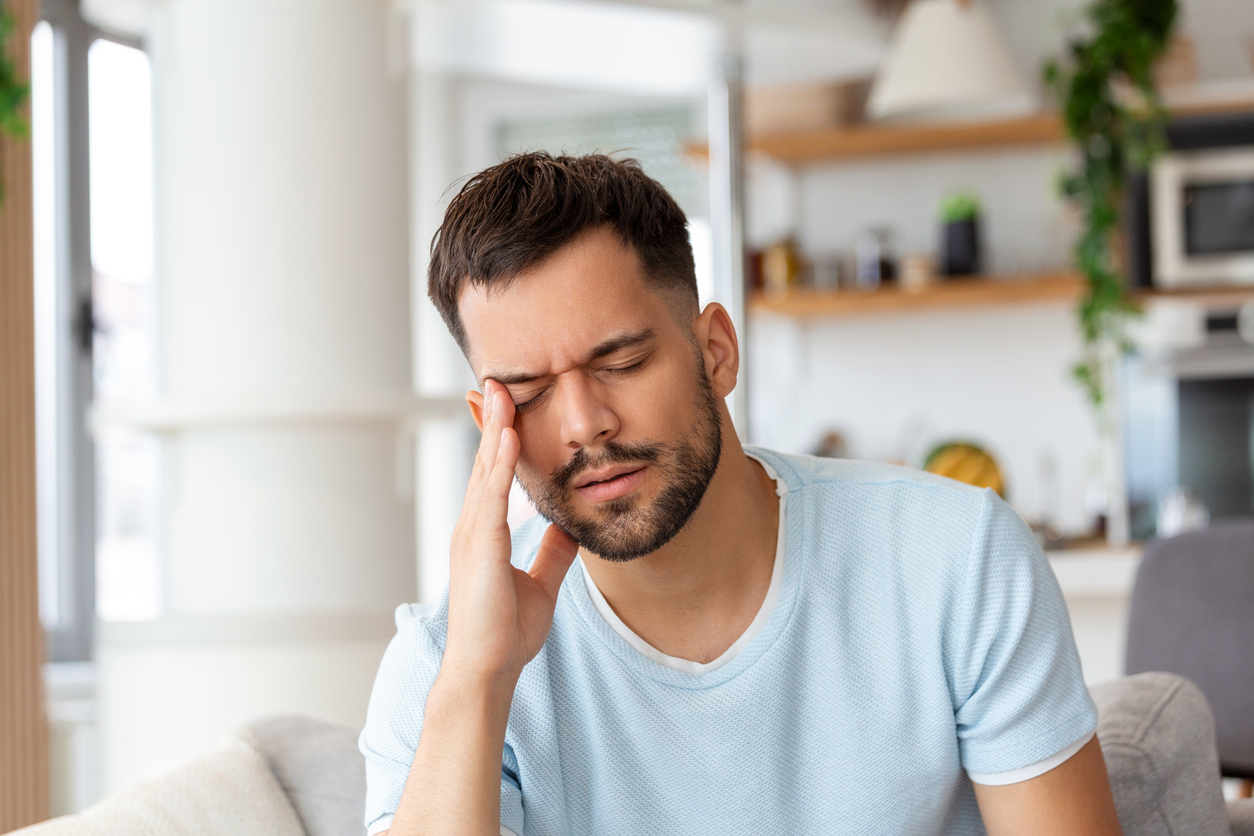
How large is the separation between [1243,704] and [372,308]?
159 centimetres

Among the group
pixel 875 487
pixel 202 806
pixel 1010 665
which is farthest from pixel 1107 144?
pixel 202 806

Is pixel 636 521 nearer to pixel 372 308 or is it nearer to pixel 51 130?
pixel 372 308

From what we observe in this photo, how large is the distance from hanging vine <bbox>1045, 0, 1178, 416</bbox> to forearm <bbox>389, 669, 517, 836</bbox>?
3.06 metres

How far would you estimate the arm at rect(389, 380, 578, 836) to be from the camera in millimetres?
1149

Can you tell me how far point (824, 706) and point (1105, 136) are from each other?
320 centimetres

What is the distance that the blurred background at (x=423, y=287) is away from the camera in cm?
202

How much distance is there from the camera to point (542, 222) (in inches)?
47.9

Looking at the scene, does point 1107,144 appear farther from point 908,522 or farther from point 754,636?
point 754,636

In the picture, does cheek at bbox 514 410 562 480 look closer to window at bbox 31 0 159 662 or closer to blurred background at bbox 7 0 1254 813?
blurred background at bbox 7 0 1254 813

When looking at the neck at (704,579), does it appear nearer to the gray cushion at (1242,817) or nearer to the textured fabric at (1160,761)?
the textured fabric at (1160,761)

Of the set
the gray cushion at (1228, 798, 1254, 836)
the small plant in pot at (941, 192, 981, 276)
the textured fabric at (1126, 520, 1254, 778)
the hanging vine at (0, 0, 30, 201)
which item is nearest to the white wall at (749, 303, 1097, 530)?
the small plant in pot at (941, 192, 981, 276)

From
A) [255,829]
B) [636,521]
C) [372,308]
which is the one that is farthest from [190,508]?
[636,521]

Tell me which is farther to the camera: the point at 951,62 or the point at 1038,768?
the point at 951,62

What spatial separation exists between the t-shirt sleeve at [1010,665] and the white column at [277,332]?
1.06 m
